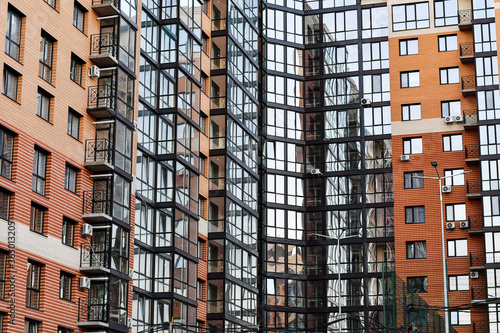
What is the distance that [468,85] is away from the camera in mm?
74125

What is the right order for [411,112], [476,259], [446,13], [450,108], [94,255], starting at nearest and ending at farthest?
1. [94,255]
2. [476,259]
3. [450,108]
4. [411,112]
5. [446,13]

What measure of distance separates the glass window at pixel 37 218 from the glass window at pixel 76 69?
712 centimetres

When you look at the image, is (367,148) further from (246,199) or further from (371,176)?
(246,199)

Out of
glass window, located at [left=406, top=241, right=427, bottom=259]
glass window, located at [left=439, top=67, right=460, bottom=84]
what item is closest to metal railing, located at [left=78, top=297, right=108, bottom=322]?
glass window, located at [left=406, top=241, right=427, bottom=259]

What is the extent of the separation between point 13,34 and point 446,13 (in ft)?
141

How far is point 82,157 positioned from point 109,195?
7.30 feet

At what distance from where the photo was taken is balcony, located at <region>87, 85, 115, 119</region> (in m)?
48.1

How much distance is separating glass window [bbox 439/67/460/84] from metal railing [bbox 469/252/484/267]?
13354 mm

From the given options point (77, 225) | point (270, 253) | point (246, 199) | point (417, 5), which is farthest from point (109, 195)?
point (417, 5)

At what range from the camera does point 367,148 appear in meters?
76.2

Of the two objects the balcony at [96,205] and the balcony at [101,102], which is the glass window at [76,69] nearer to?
the balcony at [101,102]

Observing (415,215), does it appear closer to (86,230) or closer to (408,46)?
(408,46)

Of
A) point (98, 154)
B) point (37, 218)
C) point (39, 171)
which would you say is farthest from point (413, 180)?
point (37, 218)

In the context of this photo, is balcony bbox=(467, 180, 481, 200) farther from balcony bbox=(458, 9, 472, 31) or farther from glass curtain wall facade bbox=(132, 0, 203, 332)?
glass curtain wall facade bbox=(132, 0, 203, 332)
